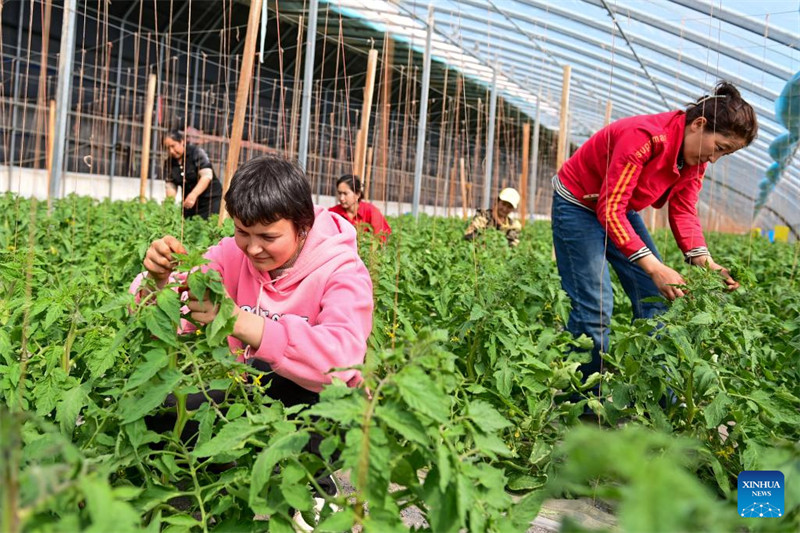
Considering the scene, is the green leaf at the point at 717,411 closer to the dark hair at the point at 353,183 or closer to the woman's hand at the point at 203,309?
the woman's hand at the point at 203,309

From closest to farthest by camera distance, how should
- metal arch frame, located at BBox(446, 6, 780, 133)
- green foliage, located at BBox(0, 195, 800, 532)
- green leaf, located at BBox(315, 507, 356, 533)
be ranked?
green foliage, located at BBox(0, 195, 800, 532) → green leaf, located at BBox(315, 507, 356, 533) → metal arch frame, located at BBox(446, 6, 780, 133)

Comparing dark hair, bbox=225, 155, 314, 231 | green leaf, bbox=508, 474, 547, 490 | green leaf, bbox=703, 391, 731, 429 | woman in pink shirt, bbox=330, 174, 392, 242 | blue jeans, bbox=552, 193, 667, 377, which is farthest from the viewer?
woman in pink shirt, bbox=330, 174, 392, 242

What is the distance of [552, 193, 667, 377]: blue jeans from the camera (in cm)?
318

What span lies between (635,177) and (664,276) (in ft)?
1.29

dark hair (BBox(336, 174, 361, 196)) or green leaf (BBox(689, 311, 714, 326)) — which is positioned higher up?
dark hair (BBox(336, 174, 361, 196))

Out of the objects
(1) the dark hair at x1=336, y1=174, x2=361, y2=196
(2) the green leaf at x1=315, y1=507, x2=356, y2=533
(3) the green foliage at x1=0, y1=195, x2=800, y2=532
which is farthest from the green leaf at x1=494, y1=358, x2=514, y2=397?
(1) the dark hair at x1=336, y1=174, x2=361, y2=196

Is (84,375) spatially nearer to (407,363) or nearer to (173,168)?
(407,363)

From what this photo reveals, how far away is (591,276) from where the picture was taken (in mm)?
3188

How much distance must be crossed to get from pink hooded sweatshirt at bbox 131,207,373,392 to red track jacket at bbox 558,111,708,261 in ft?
3.98

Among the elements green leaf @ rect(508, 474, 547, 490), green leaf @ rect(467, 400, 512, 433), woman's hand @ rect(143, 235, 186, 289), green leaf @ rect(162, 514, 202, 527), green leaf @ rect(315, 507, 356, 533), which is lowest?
green leaf @ rect(508, 474, 547, 490)

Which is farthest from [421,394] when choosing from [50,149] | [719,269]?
[50,149]

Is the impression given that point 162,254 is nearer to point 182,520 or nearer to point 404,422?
point 182,520

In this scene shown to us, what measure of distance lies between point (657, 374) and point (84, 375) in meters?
1.59

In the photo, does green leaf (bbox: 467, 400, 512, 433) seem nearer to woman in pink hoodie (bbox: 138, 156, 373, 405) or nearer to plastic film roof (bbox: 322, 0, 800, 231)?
woman in pink hoodie (bbox: 138, 156, 373, 405)
